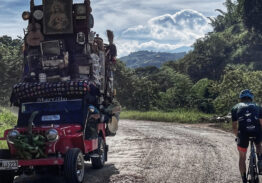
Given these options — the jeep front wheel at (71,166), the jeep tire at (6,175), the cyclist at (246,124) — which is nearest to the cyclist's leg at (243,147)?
the cyclist at (246,124)

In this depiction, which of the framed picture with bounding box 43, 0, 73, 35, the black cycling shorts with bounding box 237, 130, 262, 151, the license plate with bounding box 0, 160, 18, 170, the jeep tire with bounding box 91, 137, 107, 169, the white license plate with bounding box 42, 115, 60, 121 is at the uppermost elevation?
the framed picture with bounding box 43, 0, 73, 35

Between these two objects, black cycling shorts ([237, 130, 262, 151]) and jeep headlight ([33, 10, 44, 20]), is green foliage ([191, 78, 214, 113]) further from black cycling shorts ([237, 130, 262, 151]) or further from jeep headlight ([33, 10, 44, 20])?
black cycling shorts ([237, 130, 262, 151])

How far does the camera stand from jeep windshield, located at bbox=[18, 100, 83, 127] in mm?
9461

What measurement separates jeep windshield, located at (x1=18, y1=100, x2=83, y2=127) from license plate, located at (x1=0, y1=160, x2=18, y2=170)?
1.94 metres

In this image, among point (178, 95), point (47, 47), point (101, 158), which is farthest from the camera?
point (178, 95)

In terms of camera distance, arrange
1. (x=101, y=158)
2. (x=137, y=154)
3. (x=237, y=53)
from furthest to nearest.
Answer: (x=237, y=53) → (x=137, y=154) → (x=101, y=158)

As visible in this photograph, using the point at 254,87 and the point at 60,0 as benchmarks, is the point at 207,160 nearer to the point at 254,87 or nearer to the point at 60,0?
the point at 60,0

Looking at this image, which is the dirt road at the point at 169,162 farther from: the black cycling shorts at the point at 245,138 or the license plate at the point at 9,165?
the black cycling shorts at the point at 245,138

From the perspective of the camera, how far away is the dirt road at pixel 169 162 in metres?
8.77

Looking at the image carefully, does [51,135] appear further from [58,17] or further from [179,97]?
[179,97]

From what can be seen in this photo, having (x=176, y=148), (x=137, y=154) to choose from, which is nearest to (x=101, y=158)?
(x=137, y=154)

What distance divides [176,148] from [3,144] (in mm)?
6298

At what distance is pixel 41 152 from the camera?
7.80 m

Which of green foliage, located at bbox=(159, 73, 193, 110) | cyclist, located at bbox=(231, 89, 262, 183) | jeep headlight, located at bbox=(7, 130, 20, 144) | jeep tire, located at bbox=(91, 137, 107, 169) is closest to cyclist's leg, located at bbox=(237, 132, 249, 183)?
cyclist, located at bbox=(231, 89, 262, 183)
